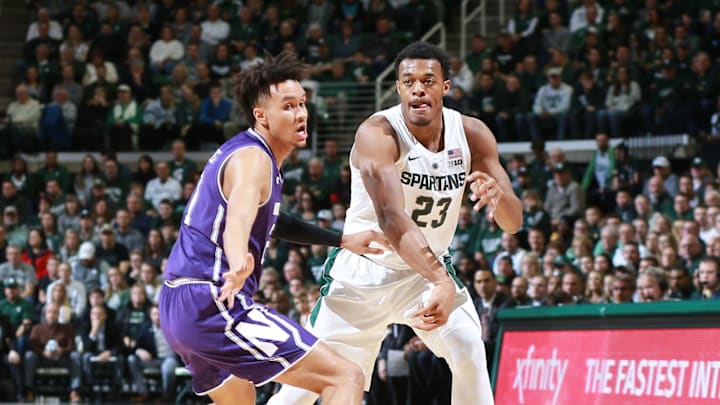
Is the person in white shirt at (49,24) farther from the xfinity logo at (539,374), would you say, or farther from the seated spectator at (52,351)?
the xfinity logo at (539,374)

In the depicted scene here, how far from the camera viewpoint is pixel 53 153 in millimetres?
17250

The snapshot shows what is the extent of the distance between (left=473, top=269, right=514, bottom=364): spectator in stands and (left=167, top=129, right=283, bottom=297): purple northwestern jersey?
6170mm

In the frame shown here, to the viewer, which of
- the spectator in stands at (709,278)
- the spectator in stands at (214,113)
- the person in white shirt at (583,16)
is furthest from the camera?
the spectator in stands at (214,113)

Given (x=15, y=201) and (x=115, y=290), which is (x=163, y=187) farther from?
(x=115, y=290)

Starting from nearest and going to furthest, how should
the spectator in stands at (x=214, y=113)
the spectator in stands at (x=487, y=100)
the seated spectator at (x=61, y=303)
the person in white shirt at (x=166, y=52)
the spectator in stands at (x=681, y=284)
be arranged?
the spectator in stands at (x=681, y=284)
the seated spectator at (x=61, y=303)
the spectator in stands at (x=487, y=100)
the spectator in stands at (x=214, y=113)
the person in white shirt at (x=166, y=52)

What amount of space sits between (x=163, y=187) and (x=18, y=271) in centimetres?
239

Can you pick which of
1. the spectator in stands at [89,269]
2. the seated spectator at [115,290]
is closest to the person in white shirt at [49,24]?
the spectator in stands at [89,269]

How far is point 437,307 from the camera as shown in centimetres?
561

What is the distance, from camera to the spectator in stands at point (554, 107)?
608 inches

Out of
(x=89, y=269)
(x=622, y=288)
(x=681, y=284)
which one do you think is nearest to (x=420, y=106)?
(x=622, y=288)

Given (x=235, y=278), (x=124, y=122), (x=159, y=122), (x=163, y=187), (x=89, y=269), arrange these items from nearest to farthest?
(x=235, y=278)
(x=89, y=269)
(x=163, y=187)
(x=124, y=122)
(x=159, y=122)

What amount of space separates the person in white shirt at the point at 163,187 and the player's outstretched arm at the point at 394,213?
33.9ft

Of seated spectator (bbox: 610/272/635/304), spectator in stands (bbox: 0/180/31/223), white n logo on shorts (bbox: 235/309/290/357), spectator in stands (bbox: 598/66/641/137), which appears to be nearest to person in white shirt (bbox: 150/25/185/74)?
spectator in stands (bbox: 0/180/31/223)

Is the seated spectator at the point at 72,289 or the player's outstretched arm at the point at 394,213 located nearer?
the player's outstretched arm at the point at 394,213
